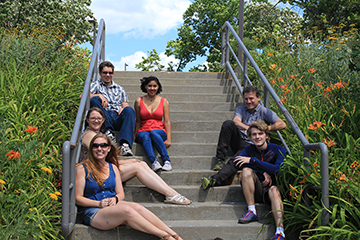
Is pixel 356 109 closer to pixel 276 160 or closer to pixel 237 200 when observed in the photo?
pixel 276 160

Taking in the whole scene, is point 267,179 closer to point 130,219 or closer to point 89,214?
point 130,219

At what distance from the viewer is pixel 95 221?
3.09 meters

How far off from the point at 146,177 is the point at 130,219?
64 centimetres

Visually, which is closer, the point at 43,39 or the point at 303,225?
the point at 303,225

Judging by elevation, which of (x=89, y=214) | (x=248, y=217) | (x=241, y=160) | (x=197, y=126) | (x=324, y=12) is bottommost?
(x=248, y=217)

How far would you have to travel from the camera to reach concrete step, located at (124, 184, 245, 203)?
→ 371cm

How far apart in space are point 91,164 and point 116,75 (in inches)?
137

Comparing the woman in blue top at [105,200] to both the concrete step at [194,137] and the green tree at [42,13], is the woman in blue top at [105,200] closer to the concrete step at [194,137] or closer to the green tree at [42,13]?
the concrete step at [194,137]

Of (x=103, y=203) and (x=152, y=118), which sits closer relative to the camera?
(x=103, y=203)

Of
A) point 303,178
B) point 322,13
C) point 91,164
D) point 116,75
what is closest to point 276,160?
point 303,178

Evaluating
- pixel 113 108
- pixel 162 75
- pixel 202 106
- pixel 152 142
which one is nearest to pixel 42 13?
pixel 162 75

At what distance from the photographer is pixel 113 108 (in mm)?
4605

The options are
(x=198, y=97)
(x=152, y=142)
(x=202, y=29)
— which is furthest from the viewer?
(x=202, y=29)

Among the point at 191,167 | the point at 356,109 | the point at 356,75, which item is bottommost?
the point at 191,167
